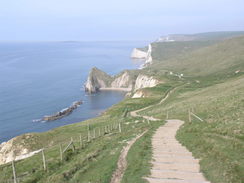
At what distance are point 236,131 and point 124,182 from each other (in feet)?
36.0

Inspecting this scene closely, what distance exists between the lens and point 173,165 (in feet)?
50.2

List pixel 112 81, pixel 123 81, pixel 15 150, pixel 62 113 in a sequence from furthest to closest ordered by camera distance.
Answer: pixel 112 81, pixel 123 81, pixel 62 113, pixel 15 150

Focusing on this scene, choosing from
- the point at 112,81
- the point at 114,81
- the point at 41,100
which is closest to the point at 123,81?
the point at 114,81

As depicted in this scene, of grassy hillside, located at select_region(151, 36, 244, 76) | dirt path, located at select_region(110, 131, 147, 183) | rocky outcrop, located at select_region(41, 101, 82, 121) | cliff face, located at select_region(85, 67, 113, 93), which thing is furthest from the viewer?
cliff face, located at select_region(85, 67, 113, 93)

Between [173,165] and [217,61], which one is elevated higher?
[173,165]

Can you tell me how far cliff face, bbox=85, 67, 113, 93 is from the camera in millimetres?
157125

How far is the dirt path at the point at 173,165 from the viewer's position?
13258mm

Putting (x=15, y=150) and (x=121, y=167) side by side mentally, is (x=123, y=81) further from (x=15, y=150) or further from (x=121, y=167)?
(x=121, y=167)

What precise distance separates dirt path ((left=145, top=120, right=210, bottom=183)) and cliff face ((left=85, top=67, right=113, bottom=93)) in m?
137

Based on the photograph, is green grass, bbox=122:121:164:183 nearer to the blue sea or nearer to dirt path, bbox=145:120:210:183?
dirt path, bbox=145:120:210:183

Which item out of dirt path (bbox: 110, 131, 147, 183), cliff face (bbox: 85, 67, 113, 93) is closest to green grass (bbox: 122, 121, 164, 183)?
dirt path (bbox: 110, 131, 147, 183)

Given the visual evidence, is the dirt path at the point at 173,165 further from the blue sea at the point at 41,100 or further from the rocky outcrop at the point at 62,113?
the rocky outcrop at the point at 62,113

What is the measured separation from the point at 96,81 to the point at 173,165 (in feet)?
498

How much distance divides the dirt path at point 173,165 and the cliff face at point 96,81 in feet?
450
